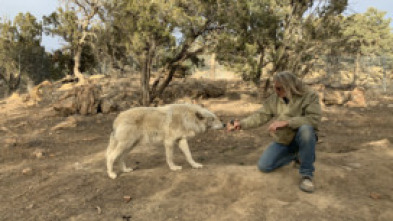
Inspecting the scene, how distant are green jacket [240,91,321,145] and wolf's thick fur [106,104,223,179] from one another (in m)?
0.73

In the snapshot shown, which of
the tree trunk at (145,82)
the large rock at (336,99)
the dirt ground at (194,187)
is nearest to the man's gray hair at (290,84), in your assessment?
the dirt ground at (194,187)

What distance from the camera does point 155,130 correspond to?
4820mm

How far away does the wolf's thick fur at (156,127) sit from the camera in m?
4.64

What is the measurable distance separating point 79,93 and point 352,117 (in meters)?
11.8

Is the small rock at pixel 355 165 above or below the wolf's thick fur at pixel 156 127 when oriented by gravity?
below

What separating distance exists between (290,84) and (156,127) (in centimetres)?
230

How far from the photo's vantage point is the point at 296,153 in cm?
447

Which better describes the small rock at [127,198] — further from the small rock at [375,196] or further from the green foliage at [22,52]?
the green foliage at [22,52]

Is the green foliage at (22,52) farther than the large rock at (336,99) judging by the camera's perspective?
Yes

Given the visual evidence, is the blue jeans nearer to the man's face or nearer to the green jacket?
the green jacket

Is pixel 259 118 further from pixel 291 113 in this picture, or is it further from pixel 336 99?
pixel 336 99

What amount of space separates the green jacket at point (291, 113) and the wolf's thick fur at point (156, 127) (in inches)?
28.6

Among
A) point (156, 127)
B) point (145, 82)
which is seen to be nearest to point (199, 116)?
point (156, 127)

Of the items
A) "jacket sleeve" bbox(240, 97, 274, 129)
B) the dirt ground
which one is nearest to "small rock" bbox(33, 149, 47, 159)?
the dirt ground
